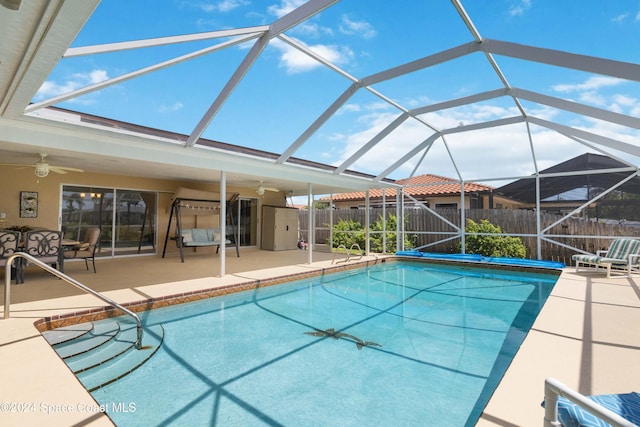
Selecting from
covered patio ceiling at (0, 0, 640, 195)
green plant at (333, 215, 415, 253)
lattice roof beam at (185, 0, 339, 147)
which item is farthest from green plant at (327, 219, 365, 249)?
lattice roof beam at (185, 0, 339, 147)

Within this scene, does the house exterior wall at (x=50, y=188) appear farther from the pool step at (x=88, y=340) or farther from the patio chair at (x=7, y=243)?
the pool step at (x=88, y=340)

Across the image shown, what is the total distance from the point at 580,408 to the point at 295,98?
22.1ft

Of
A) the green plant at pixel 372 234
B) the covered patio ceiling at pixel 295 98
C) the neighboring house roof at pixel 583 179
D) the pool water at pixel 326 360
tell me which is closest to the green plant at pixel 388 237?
the green plant at pixel 372 234

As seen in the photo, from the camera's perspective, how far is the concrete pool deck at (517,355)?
2223 millimetres

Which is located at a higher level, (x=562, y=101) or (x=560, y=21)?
(x=560, y=21)

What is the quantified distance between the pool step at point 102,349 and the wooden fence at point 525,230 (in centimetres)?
977

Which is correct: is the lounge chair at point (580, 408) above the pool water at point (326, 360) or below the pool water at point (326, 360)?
above

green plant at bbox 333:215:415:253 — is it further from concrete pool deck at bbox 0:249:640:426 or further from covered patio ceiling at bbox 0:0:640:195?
concrete pool deck at bbox 0:249:640:426

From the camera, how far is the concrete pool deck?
2.22m

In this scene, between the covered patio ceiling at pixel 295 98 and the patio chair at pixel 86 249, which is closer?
the covered patio ceiling at pixel 295 98

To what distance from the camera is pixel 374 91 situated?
617 centimetres

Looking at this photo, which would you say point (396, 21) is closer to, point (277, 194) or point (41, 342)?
point (41, 342)

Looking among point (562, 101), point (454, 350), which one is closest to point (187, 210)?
point (454, 350)

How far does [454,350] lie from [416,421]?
159 cm
